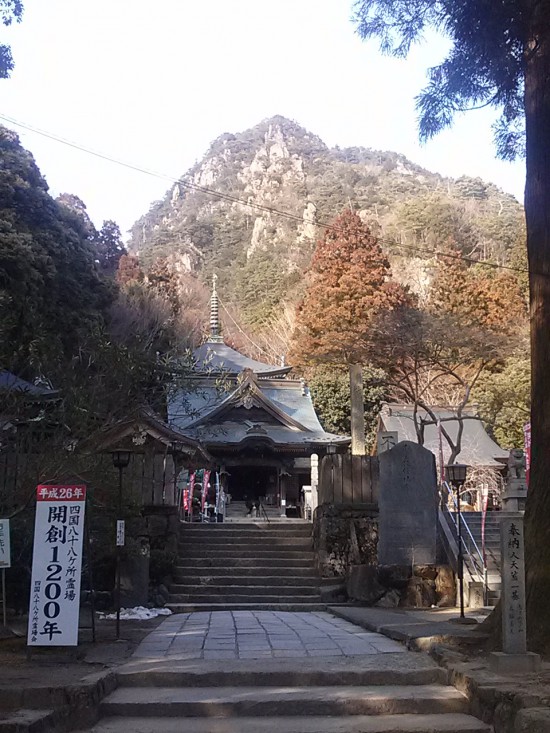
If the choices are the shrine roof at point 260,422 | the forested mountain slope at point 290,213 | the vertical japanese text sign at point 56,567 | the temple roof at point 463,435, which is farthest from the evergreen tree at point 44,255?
the temple roof at point 463,435

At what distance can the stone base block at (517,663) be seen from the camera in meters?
5.97

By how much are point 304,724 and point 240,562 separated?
8978mm

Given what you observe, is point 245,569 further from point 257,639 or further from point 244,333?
point 244,333

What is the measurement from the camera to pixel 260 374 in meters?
33.5

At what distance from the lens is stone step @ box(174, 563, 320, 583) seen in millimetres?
13770

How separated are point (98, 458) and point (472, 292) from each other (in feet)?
90.4

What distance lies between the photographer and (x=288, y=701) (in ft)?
19.1

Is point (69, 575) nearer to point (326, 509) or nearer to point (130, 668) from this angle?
point (130, 668)

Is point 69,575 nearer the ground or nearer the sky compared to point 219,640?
nearer the sky

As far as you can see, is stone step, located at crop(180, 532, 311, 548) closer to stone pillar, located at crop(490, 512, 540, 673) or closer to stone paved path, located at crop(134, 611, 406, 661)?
stone paved path, located at crop(134, 611, 406, 661)

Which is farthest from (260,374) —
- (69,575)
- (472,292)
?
(69,575)

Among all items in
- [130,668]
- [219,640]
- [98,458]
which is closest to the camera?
[130,668]

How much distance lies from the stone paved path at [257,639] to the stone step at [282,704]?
121cm

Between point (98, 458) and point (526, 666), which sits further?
point (98, 458)
